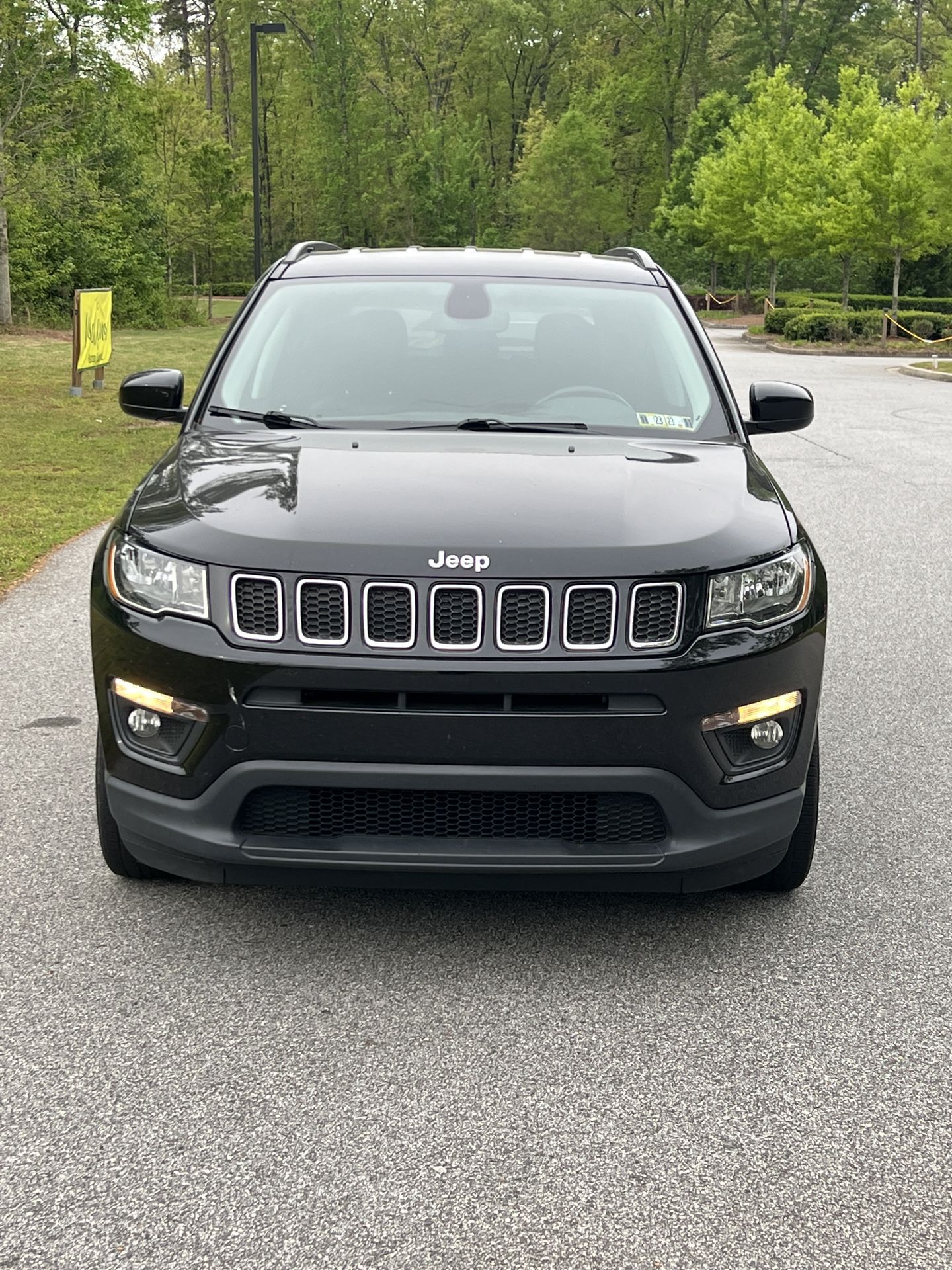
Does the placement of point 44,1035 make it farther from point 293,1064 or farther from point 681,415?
point 681,415

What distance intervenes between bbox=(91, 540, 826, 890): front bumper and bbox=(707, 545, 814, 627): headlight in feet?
0.16

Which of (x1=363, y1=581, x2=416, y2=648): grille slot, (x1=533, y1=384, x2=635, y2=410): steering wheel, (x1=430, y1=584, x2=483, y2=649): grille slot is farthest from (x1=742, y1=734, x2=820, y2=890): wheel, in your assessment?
(x1=533, y1=384, x2=635, y2=410): steering wheel

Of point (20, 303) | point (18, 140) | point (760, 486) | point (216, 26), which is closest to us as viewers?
point (760, 486)

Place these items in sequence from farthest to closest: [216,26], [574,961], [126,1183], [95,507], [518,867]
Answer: [216,26] < [95,507] < [574,961] < [518,867] < [126,1183]

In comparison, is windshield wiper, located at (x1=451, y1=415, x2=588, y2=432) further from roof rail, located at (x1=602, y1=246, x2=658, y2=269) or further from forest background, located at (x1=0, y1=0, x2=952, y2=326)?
forest background, located at (x1=0, y1=0, x2=952, y2=326)

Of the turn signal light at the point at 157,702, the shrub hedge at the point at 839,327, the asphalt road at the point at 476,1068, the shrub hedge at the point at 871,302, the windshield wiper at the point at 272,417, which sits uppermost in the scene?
the windshield wiper at the point at 272,417

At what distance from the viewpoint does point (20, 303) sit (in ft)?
113

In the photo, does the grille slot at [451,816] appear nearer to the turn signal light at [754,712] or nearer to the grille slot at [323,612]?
the turn signal light at [754,712]

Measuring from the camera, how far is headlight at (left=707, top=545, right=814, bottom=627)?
3.44 m

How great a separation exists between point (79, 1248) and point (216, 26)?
9857cm

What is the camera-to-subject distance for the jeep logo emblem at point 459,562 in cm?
331

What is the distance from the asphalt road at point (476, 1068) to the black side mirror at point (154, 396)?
1.28m

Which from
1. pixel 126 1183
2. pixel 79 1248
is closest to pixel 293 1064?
pixel 126 1183

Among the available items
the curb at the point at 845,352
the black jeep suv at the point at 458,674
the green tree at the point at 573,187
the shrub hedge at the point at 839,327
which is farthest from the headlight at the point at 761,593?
the green tree at the point at 573,187
